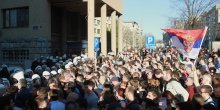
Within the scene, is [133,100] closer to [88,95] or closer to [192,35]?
[88,95]

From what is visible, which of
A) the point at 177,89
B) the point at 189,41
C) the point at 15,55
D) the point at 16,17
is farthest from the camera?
the point at 15,55

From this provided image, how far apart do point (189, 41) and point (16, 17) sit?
63.4ft

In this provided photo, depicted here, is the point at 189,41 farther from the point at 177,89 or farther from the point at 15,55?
the point at 15,55

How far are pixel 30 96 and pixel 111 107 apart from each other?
249 centimetres

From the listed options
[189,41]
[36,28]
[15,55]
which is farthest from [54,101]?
[15,55]

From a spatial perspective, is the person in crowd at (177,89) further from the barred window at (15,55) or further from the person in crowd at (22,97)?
the barred window at (15,55)

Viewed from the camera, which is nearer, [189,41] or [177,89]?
[177,89]

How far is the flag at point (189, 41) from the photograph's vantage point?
14.1m

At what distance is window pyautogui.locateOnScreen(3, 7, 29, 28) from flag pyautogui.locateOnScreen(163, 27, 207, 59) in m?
17.7

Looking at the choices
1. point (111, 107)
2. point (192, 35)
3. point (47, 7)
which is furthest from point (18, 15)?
point (111, 107)

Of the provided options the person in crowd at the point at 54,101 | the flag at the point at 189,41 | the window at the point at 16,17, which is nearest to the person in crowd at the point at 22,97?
the person in crowd at the point at 54,101

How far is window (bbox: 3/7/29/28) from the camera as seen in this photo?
2983 centimetres

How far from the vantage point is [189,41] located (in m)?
14.3

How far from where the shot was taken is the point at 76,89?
9477 mm
